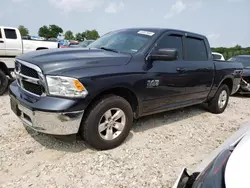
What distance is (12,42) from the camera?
7.18 metres

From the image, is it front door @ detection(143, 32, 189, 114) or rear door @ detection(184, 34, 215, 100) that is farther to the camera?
rear door @ detection(184, 34, 215, 100)

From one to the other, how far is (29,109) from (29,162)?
0.67 meters

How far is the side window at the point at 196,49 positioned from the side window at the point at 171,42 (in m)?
0.23

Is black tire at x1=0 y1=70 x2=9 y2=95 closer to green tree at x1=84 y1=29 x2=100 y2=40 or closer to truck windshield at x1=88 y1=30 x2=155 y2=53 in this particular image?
truck windshield at x1=88 y1=30 x2=155 y2=53

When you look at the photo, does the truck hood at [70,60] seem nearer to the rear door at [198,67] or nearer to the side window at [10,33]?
the rear door at [198,67]

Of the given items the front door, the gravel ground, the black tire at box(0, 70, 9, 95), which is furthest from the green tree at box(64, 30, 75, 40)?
the front door

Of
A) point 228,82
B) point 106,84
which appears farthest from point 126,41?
point 228,82

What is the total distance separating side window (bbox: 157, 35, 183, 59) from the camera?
155 inches

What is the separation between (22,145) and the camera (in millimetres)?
3355

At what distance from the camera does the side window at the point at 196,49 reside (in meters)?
4.54

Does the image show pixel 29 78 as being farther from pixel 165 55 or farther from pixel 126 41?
pixel 165 55

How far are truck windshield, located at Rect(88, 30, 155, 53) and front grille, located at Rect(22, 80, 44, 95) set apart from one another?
1397 millimetres

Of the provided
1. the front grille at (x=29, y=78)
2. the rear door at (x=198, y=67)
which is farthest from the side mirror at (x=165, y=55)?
the front grille at (x=29, y=78)

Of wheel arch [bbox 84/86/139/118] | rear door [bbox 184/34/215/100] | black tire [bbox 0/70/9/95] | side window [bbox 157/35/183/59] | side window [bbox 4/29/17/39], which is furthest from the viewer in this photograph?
side window [bbox 4/29/17/39]
